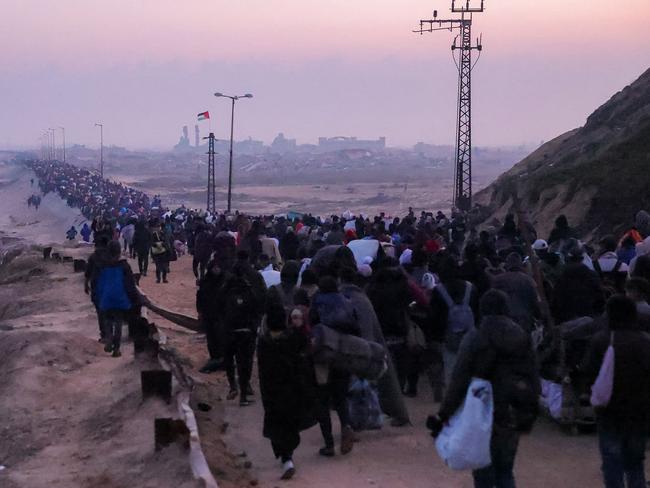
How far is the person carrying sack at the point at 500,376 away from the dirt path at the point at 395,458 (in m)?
1.95

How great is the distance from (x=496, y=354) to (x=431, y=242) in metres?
8.09

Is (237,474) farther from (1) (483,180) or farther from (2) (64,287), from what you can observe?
(1) (483,180)

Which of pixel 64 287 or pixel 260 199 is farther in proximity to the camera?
pixel 260 199

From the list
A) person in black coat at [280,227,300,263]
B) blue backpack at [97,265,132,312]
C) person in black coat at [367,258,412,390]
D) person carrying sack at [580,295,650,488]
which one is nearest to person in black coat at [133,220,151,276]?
person in black coat at [280,227,300,263]

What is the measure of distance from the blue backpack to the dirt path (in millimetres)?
3033

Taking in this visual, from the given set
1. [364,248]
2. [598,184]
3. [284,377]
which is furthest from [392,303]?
[598,184]

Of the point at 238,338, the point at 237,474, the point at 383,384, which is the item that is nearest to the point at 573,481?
the point at 383,384

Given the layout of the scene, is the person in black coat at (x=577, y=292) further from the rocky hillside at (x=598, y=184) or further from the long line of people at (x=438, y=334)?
the rocky hillside at (x=598, y=184)

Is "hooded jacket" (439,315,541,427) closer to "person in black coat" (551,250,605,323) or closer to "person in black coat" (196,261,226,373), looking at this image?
"person in black coat" (551,250,605,323)

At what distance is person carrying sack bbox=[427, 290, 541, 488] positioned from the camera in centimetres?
571

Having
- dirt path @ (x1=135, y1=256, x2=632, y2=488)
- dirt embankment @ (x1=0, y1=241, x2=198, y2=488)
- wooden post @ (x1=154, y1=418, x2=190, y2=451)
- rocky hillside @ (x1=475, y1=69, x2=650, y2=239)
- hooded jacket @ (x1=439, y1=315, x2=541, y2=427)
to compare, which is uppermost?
rocky hillside @ (x1=475, y1=69, x2=650, y2=239)

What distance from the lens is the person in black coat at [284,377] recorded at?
7.54 meters

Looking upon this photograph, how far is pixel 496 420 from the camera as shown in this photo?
575 centimetres

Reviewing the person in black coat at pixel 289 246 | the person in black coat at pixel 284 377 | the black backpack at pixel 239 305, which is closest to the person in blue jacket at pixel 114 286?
the black backpack at pixel 239 305
